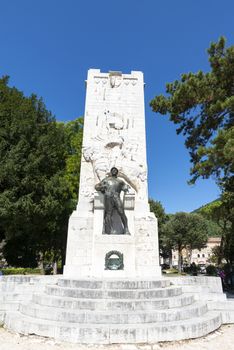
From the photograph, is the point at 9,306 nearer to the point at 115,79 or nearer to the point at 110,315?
the point at 110,315

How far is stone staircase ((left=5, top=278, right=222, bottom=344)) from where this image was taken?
19.6ft

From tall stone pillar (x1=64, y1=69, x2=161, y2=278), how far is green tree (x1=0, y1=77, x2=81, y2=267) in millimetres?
7383

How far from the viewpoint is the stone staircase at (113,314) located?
596cm

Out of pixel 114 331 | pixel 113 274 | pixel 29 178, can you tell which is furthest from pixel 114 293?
pixel 29 178

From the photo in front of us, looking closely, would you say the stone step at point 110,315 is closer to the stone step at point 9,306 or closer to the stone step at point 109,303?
the stone step at point 109,303

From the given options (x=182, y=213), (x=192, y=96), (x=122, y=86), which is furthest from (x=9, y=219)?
(x=182, y=213)

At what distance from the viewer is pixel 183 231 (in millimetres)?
40375

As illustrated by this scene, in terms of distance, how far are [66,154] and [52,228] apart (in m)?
6.65

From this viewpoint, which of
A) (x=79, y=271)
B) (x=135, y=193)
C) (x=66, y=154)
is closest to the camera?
(x=79, y=271)

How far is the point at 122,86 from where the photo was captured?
1355 cm

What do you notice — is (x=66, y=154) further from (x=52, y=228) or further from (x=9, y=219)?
(x=9, y=219)

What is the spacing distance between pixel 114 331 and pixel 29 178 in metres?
14.1

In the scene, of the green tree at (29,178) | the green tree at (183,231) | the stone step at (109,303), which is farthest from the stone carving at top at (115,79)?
the green tree at (183,231)

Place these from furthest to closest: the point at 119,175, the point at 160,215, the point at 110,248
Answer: the point at 160,215 → the point at 119,175 → the point at 110,248
